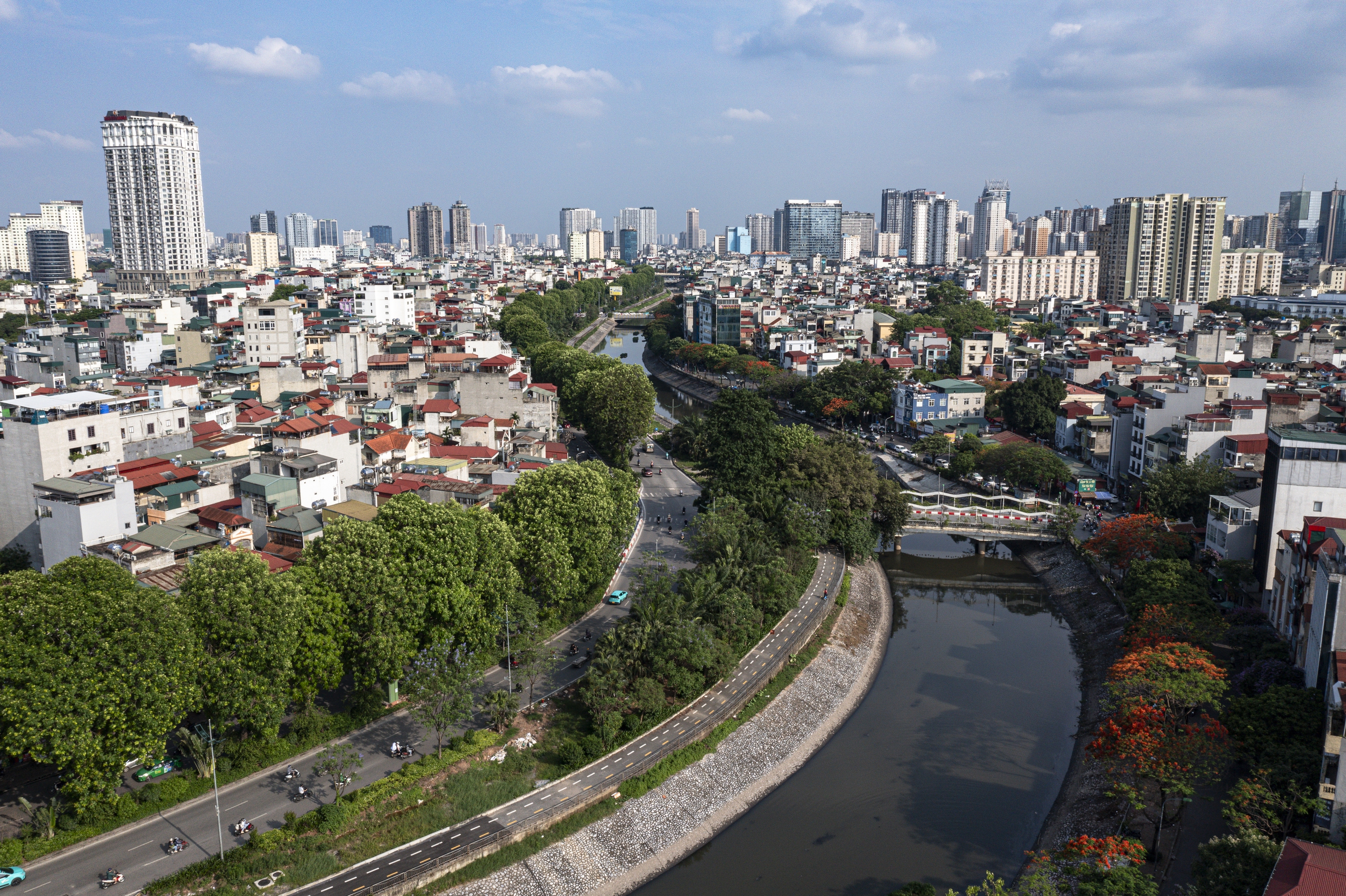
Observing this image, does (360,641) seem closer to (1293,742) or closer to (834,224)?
(1293,742)

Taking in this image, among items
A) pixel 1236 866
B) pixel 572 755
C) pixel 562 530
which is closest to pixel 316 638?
pixel 572 755

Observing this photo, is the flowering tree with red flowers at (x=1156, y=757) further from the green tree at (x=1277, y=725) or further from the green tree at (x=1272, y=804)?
the green tree at (x=1272, y=804)

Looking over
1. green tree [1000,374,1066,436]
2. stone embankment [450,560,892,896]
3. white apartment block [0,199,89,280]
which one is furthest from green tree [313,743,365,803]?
white apartment block [0,199,89,280]

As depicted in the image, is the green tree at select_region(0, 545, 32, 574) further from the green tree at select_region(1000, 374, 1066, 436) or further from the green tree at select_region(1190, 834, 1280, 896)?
the green tree at select_region(1000, 374, 1066, 436)

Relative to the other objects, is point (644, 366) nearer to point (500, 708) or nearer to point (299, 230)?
point (500, 708)

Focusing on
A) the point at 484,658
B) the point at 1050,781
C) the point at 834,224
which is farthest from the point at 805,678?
the point at 834,224


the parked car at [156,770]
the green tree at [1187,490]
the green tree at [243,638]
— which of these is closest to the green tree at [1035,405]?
the green tree at [1187,490]
